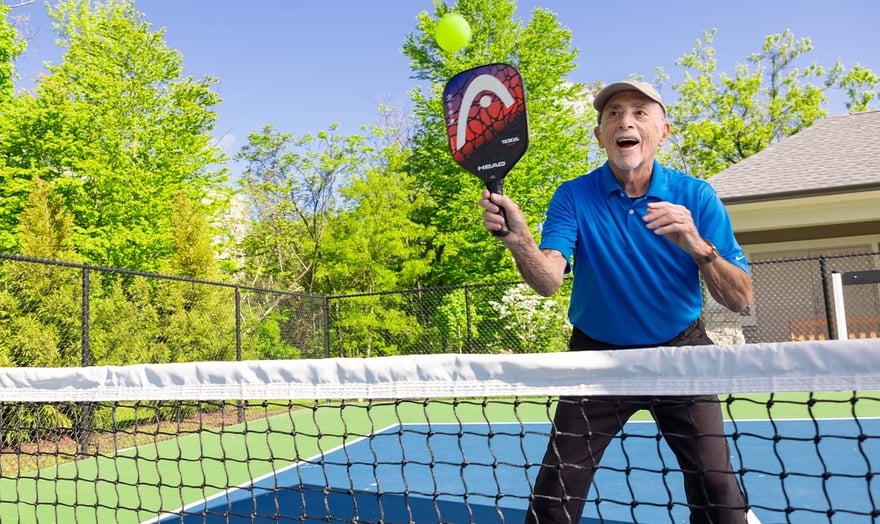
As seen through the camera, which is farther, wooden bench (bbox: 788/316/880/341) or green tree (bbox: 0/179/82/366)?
wooden bench (bbox: 788/316/880/341)

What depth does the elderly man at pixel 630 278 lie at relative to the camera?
2090 millimetres

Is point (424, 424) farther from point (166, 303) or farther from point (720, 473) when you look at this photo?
point (720, 473)

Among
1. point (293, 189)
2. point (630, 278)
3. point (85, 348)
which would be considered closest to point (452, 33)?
point (630, 278)

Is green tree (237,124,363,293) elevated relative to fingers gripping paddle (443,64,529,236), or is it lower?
elevated

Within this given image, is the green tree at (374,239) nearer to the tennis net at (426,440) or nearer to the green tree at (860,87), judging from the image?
the tennis net at (426,440)

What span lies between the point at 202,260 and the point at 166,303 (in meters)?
2.71

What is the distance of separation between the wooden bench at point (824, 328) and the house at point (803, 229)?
2cm

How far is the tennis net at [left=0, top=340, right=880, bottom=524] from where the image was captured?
1.92 metres

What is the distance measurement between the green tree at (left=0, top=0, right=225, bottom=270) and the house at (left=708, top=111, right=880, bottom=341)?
1188cm

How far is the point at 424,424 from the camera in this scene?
8742 mm

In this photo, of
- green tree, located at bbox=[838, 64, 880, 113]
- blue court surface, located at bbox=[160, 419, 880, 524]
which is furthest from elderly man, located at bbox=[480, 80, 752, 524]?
green tree, located at bbox=[838, 64, 880, 113]

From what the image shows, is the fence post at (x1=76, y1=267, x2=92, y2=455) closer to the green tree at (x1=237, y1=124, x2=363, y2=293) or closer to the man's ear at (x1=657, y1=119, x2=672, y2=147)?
the man's ear at (x1=657, y1=119, x2=672, y2=147)

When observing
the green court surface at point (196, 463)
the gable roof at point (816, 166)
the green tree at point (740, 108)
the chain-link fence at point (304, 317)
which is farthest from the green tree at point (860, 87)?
the green court surface at point (196, 463)

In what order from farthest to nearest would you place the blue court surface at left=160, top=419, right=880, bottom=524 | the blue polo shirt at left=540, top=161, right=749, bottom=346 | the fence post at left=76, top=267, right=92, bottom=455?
1. the fence post at left=76, top=267, right=92, bottom=455
2. the blue court surface at left=160, top=419, right=880, bottom=524
3. the blue polo shirt at left=540, top=161, right=749, bottom=346
